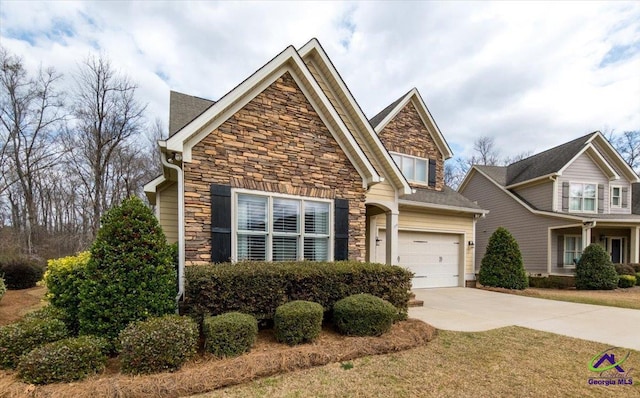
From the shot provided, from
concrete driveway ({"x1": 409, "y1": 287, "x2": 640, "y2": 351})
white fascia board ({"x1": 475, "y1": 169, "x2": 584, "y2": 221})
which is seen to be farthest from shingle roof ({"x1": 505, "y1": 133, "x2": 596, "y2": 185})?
concrete driveway ({"x1": 409, "y1": 287, "x2": 640, "y2": 351})

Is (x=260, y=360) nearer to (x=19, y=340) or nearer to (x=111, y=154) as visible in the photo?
(x=19, y=340)

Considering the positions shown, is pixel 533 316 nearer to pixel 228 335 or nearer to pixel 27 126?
pixel 228 335

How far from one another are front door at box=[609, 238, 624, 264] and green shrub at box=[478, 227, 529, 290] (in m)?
A: 10.5

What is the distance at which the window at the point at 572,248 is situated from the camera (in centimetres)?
1702

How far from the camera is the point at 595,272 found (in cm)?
1357

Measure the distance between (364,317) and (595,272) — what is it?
43.9ft

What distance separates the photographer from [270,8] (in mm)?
9805

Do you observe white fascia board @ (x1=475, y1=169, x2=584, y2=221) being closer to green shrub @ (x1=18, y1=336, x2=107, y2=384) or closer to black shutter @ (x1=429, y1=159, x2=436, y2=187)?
black shutter @ (x1=429, y1=159, x2=436, y2=187)

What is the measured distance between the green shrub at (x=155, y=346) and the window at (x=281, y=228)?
2111mm

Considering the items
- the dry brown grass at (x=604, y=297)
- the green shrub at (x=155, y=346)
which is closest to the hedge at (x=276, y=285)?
the green shrub at (x=155, y=346)

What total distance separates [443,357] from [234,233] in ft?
14.1

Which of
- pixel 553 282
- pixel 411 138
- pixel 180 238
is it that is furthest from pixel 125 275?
pixel 553 282

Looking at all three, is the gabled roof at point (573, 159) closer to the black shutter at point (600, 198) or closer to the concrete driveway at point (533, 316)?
the black shutter at point (600, 198)

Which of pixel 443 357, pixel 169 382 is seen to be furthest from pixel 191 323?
pixel 443 357
